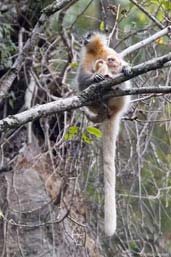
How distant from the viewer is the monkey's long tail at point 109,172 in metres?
3.33

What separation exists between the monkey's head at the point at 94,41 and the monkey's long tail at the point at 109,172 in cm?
45

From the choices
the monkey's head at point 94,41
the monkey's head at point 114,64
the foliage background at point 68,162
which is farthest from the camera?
the foliage background at point 68,162

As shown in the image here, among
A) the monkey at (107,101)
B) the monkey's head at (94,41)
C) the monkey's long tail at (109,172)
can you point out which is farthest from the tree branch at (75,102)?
the monkey's head at (94,41)

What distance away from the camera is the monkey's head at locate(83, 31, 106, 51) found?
3814mm

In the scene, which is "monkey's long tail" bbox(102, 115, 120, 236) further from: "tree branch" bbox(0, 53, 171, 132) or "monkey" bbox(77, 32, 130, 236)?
"tree branch" bbox(0, 53, 171, 132)

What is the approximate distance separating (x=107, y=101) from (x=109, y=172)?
0.39 m

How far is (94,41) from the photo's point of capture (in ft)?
12.5

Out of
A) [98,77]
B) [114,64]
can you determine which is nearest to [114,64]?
[114,64]

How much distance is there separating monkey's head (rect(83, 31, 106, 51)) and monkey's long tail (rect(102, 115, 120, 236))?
448 millimetres

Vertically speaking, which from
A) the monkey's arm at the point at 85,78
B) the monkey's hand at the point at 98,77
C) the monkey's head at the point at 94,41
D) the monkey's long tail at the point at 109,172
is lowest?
the monkey's long tail at the point at 109,172

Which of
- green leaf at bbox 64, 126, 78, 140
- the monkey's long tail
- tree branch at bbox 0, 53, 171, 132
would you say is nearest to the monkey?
the monkey's long tail

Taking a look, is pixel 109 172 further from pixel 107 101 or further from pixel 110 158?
pixel 107 101

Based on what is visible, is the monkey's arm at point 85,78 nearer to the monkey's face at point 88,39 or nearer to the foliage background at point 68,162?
the monkey's face at point 88,39

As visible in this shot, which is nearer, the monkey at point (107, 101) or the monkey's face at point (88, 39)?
the monkey at point (107, 101)
